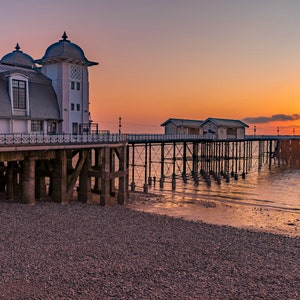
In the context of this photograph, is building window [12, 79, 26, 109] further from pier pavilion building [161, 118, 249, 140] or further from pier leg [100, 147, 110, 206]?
pier pavilion building [161, 118, 249, 140]

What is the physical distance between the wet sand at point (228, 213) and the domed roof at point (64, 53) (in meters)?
11.1

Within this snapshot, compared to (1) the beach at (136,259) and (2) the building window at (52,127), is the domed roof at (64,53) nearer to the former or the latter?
(2) the building window at (52,127)

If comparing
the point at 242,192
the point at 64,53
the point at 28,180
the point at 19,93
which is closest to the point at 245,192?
the point at 242,192

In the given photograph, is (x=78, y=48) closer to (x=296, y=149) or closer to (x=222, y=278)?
(x=222, y=278)

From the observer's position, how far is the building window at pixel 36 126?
2373 centimetres

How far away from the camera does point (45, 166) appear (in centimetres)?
2384

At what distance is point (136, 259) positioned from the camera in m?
12.2

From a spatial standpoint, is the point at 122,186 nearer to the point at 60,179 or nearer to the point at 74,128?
the point at 60,179

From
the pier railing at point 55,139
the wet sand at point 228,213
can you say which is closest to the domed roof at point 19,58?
the pier railing at point 55,139

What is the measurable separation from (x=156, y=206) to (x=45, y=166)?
323 inches

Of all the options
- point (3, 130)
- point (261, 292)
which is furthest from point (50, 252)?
point (3, 130)

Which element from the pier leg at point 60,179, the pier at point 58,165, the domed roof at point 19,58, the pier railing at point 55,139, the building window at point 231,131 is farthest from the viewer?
the building window at point 231,131

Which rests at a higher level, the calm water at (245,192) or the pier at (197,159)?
the pier at (197,159)

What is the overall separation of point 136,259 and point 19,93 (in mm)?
15031
